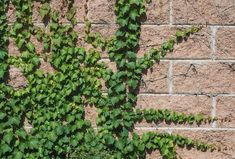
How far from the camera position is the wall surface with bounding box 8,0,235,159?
10.0 feet

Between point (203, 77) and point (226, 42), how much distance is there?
0.28 meters

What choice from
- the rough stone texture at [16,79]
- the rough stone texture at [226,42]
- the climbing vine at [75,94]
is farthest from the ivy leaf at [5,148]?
the rough stone texture at [226,42]


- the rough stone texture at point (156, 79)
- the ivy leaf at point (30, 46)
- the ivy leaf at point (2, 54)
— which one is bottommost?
the rough stone texture at point (156, 79)

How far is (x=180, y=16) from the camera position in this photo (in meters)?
3.06

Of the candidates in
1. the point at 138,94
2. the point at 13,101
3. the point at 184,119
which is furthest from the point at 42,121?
the point at 184,119

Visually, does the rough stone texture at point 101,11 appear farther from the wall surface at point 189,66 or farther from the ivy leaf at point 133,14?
the ivy leaf at point 133,14

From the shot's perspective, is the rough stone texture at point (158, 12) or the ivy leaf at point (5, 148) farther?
the ivy leaf at point (5, 148)

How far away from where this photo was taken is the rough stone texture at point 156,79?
123 inches

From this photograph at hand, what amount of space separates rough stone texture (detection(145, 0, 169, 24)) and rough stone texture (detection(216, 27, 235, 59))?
14.6 inches

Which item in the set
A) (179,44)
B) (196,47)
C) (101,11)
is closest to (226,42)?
(196,47)

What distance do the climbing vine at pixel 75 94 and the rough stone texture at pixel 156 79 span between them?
0.14 feet

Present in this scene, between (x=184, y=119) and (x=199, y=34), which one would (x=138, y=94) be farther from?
(x=199, y=34)

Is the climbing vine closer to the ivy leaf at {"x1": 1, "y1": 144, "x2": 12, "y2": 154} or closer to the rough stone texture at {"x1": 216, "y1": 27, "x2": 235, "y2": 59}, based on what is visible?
the ivy leaf at {"x1": 1, "y1": 144, "x2": 12, "y2": 154}

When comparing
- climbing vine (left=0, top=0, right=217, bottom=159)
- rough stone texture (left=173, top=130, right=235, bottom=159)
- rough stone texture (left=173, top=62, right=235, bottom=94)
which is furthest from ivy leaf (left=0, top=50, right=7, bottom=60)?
rough stone texture (left=173, top=130, right=235, bottom=159)
